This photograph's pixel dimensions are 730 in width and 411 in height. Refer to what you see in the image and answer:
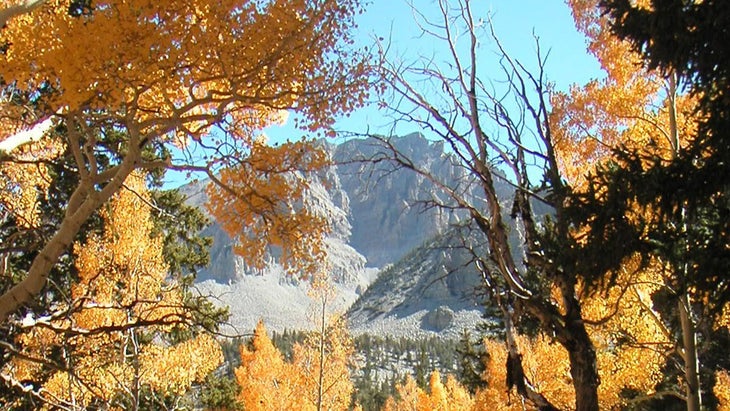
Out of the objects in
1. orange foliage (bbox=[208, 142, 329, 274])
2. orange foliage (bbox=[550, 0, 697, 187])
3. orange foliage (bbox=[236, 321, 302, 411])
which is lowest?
orange foliage (bbox=[236, 321, 302, 411])

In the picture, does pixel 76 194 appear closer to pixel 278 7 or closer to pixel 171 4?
pixel 171 4

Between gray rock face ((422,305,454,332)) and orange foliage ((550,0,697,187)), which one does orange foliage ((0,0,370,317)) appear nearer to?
orange foliage ((550,0,697,187))

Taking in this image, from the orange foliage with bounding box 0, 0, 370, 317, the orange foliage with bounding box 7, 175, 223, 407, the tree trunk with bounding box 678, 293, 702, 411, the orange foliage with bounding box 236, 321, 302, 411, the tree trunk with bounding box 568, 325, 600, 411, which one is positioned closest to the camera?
the orange foliage with bounding box 0, 0, 370, 317

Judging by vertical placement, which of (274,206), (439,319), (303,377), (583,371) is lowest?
(303,377)

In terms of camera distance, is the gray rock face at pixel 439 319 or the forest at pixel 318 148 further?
the gray rock face at pixel 439 319

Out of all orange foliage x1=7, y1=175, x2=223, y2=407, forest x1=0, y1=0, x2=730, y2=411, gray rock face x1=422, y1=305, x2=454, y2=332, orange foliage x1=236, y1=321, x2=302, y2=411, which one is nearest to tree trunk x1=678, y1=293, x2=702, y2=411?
forest x1=0, y1=0, x2=730, y2=411

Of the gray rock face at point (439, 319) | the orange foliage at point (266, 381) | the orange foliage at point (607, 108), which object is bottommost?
the orange foliage at point (266, 381)

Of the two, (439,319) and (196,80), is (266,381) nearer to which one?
(196,80)

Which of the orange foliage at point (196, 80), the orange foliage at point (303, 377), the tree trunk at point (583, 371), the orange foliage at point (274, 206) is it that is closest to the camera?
the orange foliage at point (196, 80)

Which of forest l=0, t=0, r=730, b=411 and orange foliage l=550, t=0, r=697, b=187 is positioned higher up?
orange foliage l=550, t=0, r=697, b=187

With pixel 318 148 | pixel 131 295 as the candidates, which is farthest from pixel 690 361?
pixel 131 295

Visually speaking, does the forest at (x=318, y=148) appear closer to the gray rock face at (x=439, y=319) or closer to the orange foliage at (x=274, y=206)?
the orange foliage at (x=274, y=206)

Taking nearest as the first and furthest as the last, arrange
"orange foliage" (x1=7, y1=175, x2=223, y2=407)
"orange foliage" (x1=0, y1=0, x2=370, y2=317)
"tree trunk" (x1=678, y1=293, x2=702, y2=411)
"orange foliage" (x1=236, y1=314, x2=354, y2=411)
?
"orange foliage" (x1=0, y1=0, x2=370, y2=317)
"tree trunk" (x1=678, y1=293, x2=702, y2=411)
"orange foliage" (x1=7, y1=175, x2=223, y2=407)
"orange foliage" (x1=236, y1=314, x2=354, y2=411)

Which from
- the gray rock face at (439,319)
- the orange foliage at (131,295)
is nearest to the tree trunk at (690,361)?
the orange foliage at (131,295)
